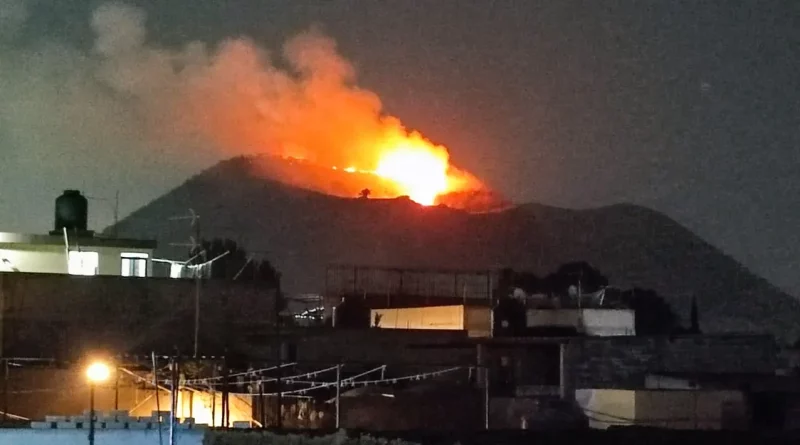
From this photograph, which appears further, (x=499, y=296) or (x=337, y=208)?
(x=337, y=208)

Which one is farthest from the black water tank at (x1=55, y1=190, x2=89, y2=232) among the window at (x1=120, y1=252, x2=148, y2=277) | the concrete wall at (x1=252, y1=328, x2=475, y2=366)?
the concrete wall at (x1=252, y1=328, x2=475, y2=366)

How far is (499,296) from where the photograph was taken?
146ft

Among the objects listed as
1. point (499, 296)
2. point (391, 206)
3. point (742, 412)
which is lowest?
point (742, 412)

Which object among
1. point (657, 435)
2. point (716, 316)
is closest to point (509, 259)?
point (716, 316)

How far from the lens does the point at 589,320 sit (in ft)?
131

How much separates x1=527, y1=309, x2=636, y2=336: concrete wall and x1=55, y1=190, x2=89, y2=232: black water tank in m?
16.2

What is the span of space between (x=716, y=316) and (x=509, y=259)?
41.7 m

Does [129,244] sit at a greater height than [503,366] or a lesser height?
greater

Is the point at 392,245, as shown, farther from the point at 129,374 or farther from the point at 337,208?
the point at 129,374

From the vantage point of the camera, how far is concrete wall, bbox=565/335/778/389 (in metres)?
31.4

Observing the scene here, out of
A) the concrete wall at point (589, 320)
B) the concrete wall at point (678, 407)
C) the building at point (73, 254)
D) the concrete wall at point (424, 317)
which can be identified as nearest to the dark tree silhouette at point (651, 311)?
the concrete wall at point (589, 320)

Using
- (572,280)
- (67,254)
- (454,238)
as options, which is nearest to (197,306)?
(67,254)

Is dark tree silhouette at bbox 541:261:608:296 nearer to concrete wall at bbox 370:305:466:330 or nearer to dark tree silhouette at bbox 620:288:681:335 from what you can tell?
dark tree silhouette at bbox 620:288:681:335

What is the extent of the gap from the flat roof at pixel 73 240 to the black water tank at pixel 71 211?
1.10 metres
